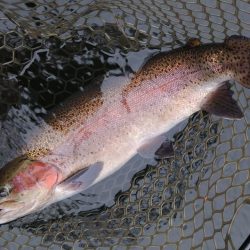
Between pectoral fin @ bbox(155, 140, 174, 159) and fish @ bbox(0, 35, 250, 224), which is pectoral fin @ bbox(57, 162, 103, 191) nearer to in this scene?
fish @ bbox(0, 35, 250, 224)

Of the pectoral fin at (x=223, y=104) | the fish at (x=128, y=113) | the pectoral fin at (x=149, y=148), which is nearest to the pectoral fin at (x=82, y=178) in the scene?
the fish at (x=128, y=113)

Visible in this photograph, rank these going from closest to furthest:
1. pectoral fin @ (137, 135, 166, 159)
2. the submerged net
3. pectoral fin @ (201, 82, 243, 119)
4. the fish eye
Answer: the fish eye
pectoral fin @ (201, 82, 243, 119)
pectoral fin @ (137, 135, 166, 159)
the submerged net

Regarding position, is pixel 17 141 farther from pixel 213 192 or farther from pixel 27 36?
pixel 213 192

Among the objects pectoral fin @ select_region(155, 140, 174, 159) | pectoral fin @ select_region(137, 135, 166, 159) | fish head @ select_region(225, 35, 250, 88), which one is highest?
fish head @ select_region(225, 35, 250, 88)

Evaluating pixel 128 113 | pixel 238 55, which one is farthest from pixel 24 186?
pixel 238 55

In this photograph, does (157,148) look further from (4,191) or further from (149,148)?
(4,191)

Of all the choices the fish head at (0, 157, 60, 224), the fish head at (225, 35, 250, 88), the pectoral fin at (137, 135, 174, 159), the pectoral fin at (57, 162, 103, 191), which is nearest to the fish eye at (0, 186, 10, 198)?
the fish head at (0, 157, 60, 224)

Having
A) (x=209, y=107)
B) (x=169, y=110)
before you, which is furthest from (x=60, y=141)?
(x=209, y=107)
